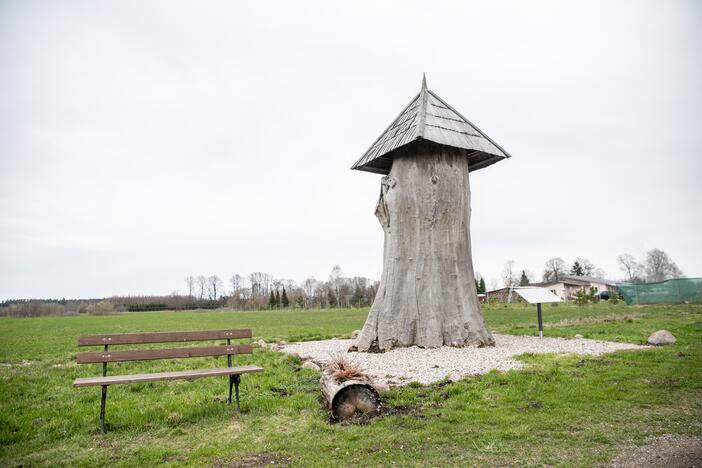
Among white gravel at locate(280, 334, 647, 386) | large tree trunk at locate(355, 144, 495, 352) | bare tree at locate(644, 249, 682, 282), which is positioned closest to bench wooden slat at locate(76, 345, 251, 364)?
white gravel at locate(280, 334, 647, 386)

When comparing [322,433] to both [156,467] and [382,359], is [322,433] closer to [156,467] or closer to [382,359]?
[156,467]

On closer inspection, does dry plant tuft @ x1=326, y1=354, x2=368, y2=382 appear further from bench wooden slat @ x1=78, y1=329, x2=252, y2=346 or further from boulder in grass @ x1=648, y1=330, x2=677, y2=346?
boulder in grass @ x1=648, y1=330, x2=677, y2=346

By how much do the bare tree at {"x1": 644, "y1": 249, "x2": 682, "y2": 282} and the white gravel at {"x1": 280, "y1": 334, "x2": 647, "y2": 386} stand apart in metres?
83.1

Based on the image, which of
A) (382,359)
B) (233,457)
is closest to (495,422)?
(233,457)

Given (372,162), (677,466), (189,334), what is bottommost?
(677,466)

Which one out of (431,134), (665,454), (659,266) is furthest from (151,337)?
(659,266)

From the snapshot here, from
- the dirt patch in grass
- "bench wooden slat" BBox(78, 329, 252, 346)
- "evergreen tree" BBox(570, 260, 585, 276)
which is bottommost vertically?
the dirt patch in grass

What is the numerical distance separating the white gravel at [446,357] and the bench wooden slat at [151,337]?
76.0 inches

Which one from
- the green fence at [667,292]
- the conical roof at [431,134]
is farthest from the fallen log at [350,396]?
the green fence at [667,292]

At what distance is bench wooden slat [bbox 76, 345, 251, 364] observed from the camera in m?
5.86

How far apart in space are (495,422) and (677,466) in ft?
6.23

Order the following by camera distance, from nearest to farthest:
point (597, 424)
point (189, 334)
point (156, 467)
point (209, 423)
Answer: point (156, 467), point (597, 424), point (209, 423), point (189, 334)

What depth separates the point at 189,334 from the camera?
7.05 metres

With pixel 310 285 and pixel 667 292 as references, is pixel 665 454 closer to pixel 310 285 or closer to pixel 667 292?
pixel 667 292
